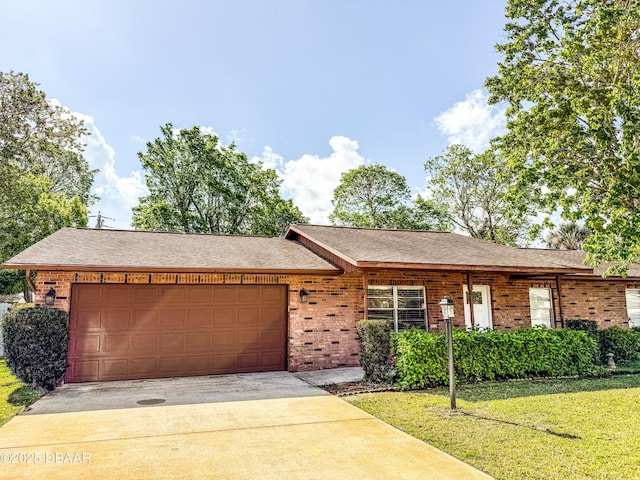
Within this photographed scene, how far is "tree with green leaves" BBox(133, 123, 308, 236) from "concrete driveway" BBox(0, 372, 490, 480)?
20.5 meters

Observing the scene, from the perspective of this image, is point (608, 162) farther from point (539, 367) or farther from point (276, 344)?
point (276, 344)

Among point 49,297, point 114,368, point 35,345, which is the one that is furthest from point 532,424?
point 49,297

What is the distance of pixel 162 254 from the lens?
30.7 ft

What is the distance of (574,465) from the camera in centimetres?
399

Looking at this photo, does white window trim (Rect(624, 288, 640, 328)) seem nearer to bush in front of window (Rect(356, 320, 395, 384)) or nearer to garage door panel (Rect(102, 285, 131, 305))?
bush in front of window (Rect(356, 320, 395, 384))

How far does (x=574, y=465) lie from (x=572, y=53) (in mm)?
9032

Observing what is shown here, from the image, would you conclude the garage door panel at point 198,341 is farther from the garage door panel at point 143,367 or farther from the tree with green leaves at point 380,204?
the tree with green leaves at point 380,204

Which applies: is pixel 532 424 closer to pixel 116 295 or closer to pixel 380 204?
pixel 116 295

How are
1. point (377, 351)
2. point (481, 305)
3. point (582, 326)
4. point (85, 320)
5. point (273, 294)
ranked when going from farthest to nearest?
point (481, 305)
point (582, 326)
point (273, 294)
point (85, 320)
point (377, 351)

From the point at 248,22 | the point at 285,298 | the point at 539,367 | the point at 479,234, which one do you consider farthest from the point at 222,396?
the point at 479,234

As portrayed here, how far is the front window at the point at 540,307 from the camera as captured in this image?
12.3m

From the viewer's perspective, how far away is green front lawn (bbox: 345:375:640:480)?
402 cm

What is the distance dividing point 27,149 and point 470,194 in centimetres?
2518

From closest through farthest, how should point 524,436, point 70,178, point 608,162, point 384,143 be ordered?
point 524,436 → point 608,162 → point 384,143 → point 70,178
